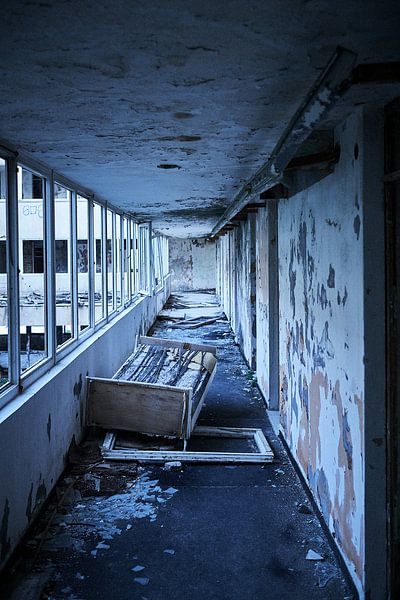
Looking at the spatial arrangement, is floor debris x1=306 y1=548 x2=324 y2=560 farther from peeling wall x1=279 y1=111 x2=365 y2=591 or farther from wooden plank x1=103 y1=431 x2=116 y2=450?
wooden plank x1=103 y1=431 x2=116 y2=450

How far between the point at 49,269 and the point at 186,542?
7.51ft

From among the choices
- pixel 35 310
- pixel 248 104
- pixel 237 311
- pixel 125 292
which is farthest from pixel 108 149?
pixel 237 311

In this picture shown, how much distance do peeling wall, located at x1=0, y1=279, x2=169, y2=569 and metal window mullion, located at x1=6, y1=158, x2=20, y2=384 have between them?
0.38 m

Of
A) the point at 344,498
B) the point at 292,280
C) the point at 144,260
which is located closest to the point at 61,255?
the point at 144,260

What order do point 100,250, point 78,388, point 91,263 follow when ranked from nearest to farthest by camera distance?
point 78,388, point 91,263, point 100,250

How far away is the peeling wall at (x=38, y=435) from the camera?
2.92 metres

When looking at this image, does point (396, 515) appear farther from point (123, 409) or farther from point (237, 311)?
point (237, 311)

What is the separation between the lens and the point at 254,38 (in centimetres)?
168

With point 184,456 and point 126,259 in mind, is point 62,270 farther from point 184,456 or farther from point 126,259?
point 184,456

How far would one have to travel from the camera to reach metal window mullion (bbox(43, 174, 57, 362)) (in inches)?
163

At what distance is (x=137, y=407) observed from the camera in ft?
15.8

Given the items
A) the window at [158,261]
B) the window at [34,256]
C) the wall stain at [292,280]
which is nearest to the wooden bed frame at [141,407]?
the wall stain at [292,280]

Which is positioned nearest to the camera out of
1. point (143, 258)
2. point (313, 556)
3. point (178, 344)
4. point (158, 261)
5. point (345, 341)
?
point (345, 341)

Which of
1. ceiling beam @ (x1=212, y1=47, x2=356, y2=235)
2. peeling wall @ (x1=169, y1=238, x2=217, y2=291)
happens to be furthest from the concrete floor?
peeling wall @ (x1=169, y1=238, x2=217, y2=291)
